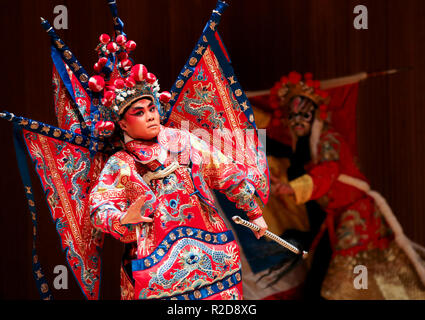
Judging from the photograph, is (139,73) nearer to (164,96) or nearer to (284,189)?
(164,96)

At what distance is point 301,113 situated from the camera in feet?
10.6

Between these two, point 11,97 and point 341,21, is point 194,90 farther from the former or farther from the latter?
point 341,21

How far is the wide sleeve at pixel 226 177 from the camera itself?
2361mm

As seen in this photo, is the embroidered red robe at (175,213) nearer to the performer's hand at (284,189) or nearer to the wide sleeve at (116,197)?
the wide sleeve at (116,197)

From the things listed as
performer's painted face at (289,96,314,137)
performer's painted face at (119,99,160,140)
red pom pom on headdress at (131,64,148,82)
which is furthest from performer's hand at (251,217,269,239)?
performer's painted face at (289,96,314,137)

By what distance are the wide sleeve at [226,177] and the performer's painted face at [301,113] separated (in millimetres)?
911

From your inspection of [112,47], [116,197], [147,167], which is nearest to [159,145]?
[147,167]

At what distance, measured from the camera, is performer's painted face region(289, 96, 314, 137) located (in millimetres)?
3219

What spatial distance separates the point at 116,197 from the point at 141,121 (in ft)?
0.88

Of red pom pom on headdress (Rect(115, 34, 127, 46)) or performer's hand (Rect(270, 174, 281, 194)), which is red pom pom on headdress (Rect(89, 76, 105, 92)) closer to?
red pom pom on headdress (Rect(115, 34, 127, 46))

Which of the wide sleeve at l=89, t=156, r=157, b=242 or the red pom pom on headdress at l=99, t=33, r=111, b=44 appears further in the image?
the red pom pom on headdress at l=99, t=33, r=111, b=44

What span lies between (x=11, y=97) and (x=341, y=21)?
1.57 meters

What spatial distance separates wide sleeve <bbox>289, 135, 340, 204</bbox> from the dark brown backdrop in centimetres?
14
